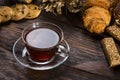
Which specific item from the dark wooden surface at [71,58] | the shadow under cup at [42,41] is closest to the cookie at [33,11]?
the dark wooden surface at [71,58]

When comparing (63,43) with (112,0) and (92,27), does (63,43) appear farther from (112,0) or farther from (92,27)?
(112,0)

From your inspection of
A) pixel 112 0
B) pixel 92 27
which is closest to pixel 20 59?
pixel 92 27

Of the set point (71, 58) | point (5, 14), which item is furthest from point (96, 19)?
point (5, 14)

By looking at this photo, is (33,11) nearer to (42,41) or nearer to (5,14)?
(5,14)

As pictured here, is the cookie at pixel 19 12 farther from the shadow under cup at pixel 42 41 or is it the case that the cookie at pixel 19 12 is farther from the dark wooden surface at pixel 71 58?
the shadow under cup at pixel 42 41

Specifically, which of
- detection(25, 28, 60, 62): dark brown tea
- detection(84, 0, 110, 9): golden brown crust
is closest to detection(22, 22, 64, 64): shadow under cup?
detection(25, 28, 60, 62): dark brown tea

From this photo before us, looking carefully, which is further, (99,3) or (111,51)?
(99,3)
